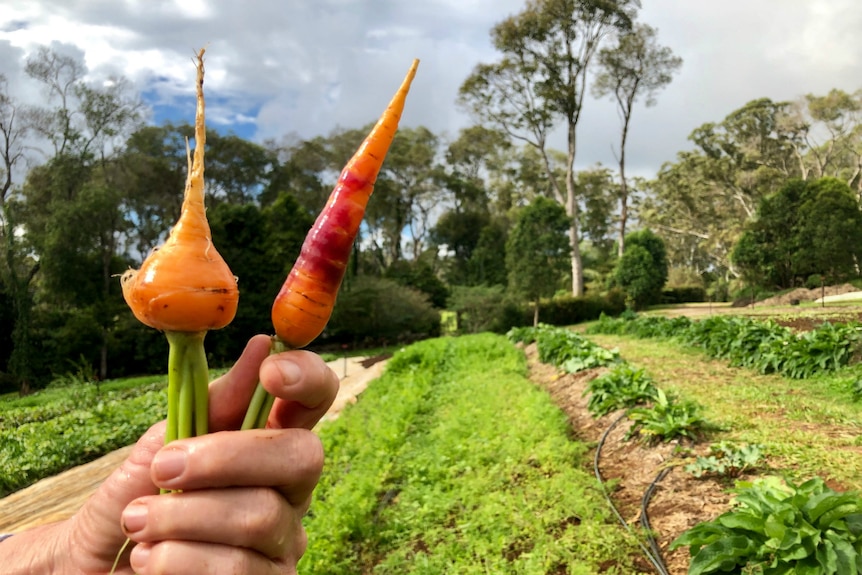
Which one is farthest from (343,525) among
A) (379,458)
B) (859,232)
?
(859,232)

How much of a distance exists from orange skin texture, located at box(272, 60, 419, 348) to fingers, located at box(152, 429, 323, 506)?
18cm

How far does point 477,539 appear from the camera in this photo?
9.68ft

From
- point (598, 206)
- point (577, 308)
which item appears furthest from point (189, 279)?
point (598, 206)

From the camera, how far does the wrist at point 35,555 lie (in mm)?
994

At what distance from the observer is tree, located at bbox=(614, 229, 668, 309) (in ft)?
66.9

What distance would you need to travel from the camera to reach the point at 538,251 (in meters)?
19.6

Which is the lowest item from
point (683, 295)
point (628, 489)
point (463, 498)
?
point (463, 498)

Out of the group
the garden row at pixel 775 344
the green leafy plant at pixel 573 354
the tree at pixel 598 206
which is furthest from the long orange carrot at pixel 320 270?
the tree at pixel 598 206

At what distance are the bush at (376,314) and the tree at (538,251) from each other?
4.86 metres

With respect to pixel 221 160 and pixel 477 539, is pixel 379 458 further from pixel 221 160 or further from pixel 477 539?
pixel 221 160

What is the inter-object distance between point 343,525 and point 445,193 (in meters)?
31.5

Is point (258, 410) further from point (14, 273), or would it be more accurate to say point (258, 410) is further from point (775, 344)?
point (775, 344)

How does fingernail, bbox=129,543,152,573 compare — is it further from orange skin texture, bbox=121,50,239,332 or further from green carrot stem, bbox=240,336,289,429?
orange skin texture, bbox=121,50,239,332

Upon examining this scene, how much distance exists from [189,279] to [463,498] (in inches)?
127
